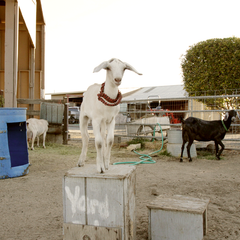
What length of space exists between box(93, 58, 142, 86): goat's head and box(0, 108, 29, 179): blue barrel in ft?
8.71

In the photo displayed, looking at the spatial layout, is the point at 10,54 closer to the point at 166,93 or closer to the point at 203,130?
the point at 203,130

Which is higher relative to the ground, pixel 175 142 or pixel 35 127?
pixel 35 127

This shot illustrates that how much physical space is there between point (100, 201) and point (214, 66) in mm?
8432

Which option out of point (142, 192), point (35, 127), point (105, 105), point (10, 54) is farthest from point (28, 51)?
point (105, 105)

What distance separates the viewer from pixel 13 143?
4.50 metres

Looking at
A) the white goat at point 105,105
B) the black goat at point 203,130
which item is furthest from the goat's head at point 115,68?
the black goat at point 203,130

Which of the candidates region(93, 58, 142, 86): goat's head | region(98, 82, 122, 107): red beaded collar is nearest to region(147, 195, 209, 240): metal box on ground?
region(98, 82, 122, 107): red beaded collar

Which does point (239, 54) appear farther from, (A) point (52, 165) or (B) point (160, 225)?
(B) point (160, 225)

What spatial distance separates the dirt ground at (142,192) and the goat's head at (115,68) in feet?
4.79

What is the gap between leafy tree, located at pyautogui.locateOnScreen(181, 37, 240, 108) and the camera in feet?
29.5

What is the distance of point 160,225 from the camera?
2262mm

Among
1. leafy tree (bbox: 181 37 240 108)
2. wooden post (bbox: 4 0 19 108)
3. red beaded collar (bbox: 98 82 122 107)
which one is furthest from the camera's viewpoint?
leafy tree (bbox: 181 37 240 108)

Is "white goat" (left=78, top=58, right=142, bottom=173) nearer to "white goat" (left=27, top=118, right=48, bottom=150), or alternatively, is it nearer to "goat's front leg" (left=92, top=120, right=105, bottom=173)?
"goat's front leg" (left=92, top=120, right=105, bottom=173)

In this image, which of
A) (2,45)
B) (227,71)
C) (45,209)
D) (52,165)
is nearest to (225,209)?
(45,209)
